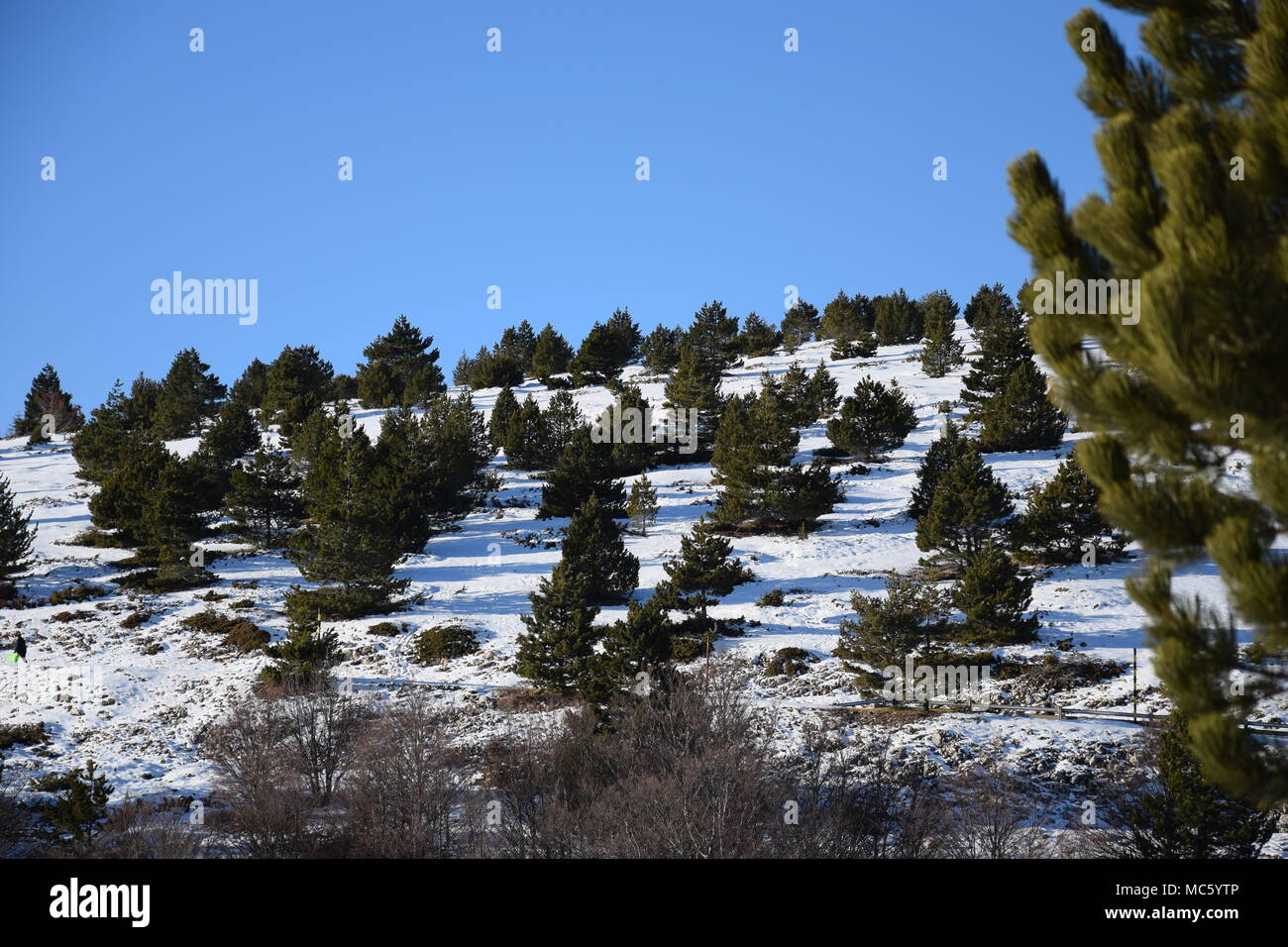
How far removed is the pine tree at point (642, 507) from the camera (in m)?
44.3

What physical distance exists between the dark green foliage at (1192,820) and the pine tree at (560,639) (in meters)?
15.8

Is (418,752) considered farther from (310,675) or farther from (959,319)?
(959,319)

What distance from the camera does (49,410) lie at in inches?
3509

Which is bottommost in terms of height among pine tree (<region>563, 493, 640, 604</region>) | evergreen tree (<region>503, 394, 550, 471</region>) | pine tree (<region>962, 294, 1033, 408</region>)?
pine tree (<region>563, 493, 640, 604</region>)

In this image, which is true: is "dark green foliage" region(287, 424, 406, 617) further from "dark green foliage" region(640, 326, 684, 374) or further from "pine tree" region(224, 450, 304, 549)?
"dark green foliage" region(640, 326, 684, 374)

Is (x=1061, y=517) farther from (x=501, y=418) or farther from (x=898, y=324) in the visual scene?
(x=898, y=324)

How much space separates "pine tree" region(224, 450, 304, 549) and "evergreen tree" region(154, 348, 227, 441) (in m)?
25.0

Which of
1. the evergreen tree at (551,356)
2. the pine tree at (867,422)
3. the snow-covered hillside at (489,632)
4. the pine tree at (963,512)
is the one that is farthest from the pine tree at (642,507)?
the evergreen tree at (551,356)

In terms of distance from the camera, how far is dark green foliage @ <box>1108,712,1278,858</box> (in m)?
16.9

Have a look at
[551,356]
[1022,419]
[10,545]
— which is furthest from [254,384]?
[1022,419]

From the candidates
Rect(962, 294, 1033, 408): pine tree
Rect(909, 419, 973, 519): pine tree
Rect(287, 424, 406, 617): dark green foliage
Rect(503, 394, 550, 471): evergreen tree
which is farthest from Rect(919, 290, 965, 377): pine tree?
Rect(287, 424, 406, 617): dark green foliage

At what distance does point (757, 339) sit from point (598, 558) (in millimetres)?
63798

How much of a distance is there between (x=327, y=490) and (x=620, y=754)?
23.4 meters
